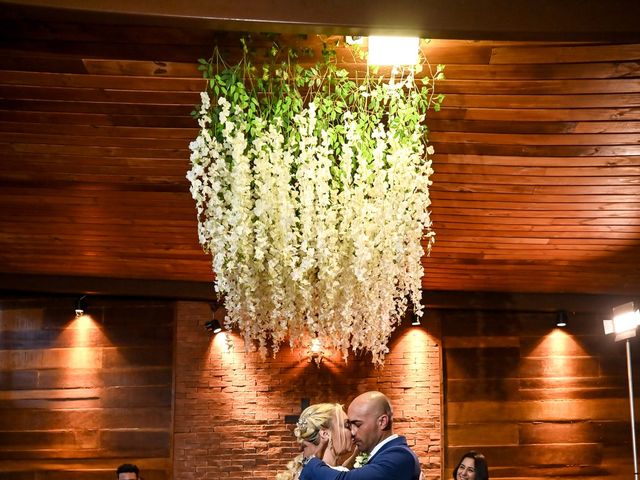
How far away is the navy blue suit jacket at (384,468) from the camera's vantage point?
3316 millimetres

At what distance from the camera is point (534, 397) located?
1028 cm

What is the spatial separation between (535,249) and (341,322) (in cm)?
347

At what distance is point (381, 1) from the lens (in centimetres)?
412

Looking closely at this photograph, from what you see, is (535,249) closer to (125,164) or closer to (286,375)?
(286,375)

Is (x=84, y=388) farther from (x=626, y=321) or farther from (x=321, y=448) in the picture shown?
(x=321, y=448)

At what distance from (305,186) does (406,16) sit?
44.4 inches

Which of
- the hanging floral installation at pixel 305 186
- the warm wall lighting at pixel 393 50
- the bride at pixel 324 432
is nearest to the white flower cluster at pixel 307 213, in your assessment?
the hanging floral installation at pixel 305 186

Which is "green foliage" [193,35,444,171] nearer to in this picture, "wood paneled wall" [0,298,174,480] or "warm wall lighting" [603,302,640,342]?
"warm wall lighting" [603,302,640,342]

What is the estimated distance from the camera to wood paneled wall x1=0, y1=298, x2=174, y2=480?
31.6ft

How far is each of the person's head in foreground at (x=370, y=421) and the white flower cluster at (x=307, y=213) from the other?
1.39m

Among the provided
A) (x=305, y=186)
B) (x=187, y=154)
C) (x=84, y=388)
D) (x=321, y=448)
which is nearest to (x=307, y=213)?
(x=305, y=186)

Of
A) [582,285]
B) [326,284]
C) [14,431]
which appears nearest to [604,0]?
[326,284]

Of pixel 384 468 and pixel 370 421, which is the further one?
pixel 370 421

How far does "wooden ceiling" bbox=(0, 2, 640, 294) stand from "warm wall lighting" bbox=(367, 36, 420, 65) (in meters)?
0.14
